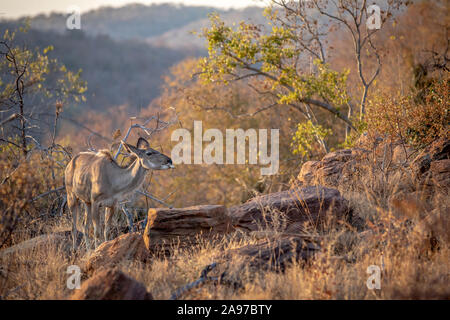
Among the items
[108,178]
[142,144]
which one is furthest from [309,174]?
[108,178]

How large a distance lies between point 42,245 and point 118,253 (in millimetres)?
1773

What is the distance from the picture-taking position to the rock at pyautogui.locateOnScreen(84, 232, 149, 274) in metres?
7.62

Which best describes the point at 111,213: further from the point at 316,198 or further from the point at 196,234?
the point at 316,198

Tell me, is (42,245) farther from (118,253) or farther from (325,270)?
(325,270)

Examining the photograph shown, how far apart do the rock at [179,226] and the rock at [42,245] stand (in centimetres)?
166

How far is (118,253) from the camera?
7.67 meters

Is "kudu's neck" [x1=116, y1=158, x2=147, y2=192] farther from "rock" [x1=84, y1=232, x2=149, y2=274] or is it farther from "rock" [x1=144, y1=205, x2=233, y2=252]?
"rock" [x1=84, y1=232, x2=149, y2=274]

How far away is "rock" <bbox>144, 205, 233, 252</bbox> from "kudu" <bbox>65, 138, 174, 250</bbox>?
2.31ft

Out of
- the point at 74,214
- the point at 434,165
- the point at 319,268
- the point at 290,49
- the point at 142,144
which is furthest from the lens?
the point at 290,49
